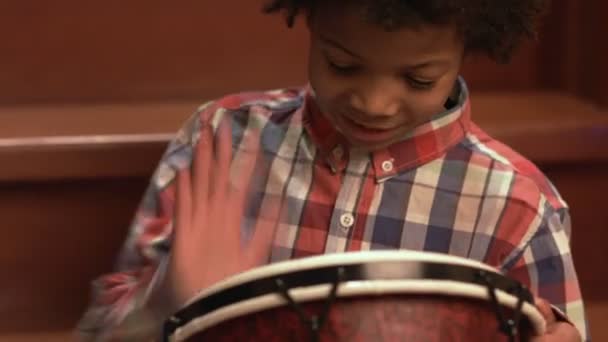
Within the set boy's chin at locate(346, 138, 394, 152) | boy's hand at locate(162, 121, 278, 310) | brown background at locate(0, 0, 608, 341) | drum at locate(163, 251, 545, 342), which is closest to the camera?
drum at locate(163, 251, 545, 342)

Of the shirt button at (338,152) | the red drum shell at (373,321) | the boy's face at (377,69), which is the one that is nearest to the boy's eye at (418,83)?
the boy's face at (377,69)

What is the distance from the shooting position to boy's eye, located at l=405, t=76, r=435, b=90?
95 centimetres

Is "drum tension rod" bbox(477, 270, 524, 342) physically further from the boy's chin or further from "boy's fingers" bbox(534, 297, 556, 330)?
the boy's chin

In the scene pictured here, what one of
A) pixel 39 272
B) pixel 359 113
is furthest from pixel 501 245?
pixel 39 272

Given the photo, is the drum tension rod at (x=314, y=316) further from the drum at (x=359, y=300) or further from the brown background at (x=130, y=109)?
the brown background at (x=130, y=109)

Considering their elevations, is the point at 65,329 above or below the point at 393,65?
below

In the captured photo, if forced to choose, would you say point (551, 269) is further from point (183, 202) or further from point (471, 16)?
point (183, 202)

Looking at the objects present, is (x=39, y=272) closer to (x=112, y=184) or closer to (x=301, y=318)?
(x=112, y=184)

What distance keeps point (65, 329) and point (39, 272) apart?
9 centimetres

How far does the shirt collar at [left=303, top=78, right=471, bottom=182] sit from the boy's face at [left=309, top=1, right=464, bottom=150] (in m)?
0.06

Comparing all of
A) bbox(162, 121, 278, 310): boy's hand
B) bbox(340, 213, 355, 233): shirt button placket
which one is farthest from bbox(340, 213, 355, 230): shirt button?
bbox(162, 121, 278, 310): boy's hand

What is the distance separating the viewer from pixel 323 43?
97 cm

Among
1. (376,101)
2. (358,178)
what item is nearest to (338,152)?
(358,178)

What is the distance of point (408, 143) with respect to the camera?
3.45 ft
